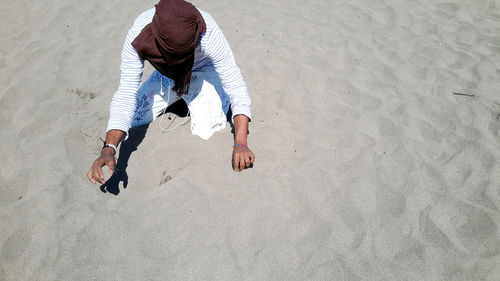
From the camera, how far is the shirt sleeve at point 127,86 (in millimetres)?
2123

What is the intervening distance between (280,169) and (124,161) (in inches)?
51.1

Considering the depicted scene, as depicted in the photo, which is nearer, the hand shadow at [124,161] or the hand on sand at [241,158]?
the hand on sand at [241,158]

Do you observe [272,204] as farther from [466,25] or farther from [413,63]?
[466,25]

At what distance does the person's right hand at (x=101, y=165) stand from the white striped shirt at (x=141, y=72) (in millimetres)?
179

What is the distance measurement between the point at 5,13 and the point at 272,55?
3.87 metres

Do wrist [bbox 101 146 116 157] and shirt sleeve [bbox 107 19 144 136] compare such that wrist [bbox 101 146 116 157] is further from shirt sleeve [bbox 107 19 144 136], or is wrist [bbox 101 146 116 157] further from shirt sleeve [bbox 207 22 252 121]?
shirt sleeve [bbox 207 22 252 121]

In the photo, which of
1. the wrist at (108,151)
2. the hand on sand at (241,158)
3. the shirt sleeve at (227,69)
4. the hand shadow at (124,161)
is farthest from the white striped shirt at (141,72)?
the hand shadow at (124,161)

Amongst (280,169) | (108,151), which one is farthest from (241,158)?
(108,151)

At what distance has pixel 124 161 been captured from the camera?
270cm

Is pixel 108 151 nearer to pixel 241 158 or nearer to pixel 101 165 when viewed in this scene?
pixel 101 165

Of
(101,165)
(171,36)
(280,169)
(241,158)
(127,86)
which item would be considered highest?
(171,36)

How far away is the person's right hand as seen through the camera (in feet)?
6.51

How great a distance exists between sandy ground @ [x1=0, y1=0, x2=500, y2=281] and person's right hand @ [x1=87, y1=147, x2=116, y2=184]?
45cm

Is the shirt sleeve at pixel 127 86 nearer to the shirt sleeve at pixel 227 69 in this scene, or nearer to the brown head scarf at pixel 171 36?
the brown head scarf at pixel 171 36
